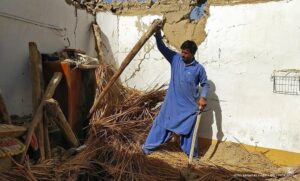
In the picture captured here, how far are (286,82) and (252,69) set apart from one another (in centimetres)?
54

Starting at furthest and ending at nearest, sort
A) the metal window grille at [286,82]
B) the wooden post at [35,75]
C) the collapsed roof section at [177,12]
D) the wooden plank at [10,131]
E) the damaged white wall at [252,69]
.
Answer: the collapsed roof section at [177,12] → the damaged white wall at [252,69] → the metal window grille at [286,82] → the wooden post at [35,75] → the wooden plank at [10,131]

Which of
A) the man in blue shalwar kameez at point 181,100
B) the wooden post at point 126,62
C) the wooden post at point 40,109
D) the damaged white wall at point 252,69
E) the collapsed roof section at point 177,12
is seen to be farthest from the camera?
the collapsed roof section at point 177,12

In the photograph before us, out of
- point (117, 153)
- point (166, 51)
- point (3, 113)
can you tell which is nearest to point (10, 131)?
point (3, 113)

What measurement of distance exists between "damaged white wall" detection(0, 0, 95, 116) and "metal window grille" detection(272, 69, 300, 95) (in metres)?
3.43

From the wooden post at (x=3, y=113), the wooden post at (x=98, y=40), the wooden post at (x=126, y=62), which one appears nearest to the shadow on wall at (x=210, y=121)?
the wooden post at (x=126, y=62)

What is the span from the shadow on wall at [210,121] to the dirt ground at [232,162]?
0.10 m

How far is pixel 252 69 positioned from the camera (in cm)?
518

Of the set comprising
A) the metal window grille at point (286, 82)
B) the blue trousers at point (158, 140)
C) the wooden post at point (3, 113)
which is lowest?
the blue trousers at point (158, 140)

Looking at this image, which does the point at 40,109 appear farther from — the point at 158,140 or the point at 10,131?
the point at 158,140

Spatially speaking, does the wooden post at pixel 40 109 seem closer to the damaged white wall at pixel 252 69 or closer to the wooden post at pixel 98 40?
the wooden post at pixel 98 40

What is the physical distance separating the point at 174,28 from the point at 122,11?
4.07 ft

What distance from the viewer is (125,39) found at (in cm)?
664

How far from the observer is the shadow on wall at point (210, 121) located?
553 centimetres

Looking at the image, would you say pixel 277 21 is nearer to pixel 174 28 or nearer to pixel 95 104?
pixel 174 28
